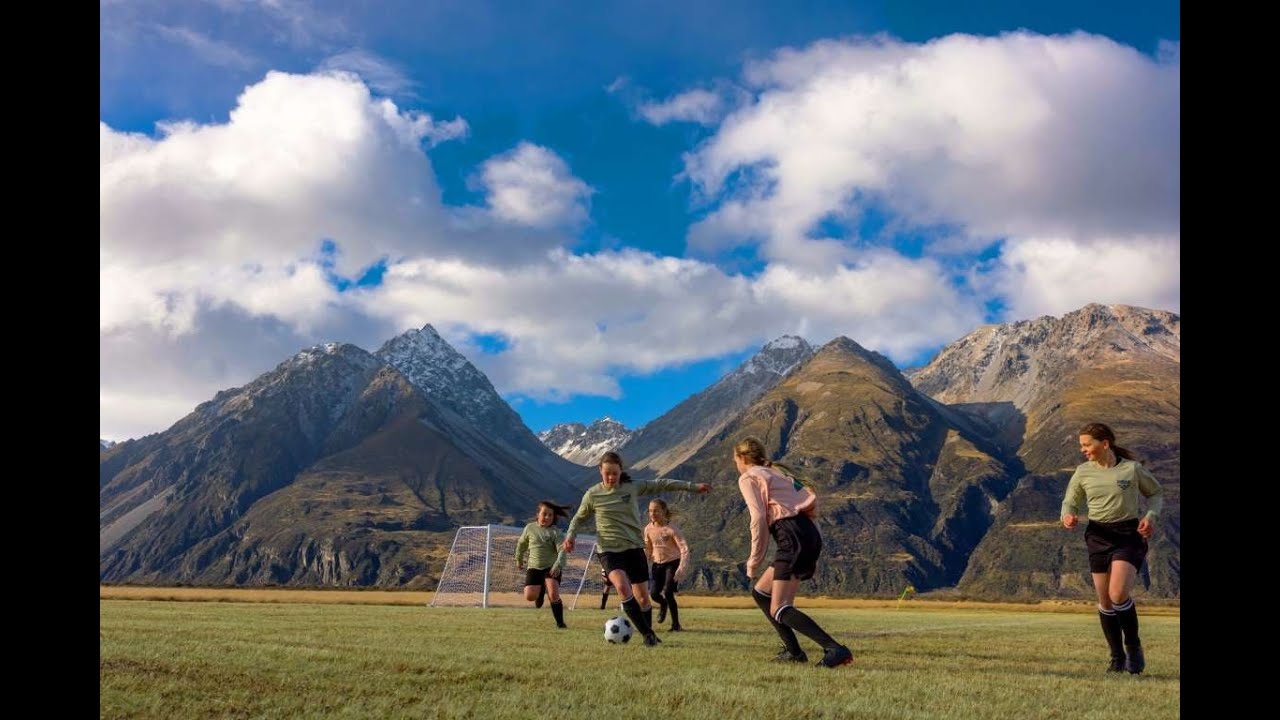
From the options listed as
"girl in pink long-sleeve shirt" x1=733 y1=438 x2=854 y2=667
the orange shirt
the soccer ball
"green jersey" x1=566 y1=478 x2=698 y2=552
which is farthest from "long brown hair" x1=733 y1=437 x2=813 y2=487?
the orange shirt

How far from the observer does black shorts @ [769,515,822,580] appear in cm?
1112

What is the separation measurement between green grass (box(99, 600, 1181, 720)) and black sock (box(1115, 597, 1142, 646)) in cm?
52

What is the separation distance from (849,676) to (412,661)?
446 centimetres

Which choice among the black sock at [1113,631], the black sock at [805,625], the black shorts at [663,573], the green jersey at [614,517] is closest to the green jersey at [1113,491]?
the black sock at [1113,631]

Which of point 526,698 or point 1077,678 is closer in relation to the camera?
point 526,698

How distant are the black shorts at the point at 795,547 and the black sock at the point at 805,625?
381 mm

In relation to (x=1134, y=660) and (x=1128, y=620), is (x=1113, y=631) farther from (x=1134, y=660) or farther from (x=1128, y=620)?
(x=1134, y=660)

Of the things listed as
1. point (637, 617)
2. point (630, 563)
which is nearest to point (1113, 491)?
point (637, 617)

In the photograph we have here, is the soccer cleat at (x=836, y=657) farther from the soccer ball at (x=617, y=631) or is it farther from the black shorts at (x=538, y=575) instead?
the black shorts at (x=538, y=575)
